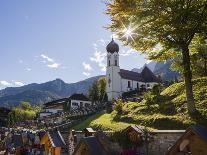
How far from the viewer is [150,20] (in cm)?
3212

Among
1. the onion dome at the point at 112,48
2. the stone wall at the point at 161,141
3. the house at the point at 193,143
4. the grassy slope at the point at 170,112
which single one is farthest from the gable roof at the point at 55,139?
the onion dome at the point at 112,48

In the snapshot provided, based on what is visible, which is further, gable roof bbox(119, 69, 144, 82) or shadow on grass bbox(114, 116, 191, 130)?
gable roof bbox(119, 69, 144, 82)

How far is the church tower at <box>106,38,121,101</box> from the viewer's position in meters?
113

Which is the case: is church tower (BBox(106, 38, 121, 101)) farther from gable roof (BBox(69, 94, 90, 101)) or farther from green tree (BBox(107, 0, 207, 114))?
green tree (BBox(107, 0, 207, 114))

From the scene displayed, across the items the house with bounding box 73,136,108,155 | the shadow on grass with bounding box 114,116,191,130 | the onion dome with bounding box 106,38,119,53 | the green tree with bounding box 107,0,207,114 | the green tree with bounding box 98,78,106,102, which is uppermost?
the onion dome with bounding box 106,38,119,53

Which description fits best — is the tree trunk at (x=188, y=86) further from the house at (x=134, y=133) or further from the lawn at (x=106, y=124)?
the house at (x=134, y=133)

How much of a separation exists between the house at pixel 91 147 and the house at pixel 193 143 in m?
4.88

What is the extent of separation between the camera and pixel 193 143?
16.5 m

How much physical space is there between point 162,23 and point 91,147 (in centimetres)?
1465

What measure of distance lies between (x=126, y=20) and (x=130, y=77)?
86.9 meters

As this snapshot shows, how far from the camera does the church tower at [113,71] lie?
370ft

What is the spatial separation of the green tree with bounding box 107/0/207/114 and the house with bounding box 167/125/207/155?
15.5m

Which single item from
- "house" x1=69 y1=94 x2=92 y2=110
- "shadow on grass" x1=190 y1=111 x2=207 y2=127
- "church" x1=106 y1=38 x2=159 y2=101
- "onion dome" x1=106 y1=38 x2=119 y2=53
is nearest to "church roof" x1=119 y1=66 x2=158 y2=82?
"church" x1=106 y1=38 x2=159 y2=101

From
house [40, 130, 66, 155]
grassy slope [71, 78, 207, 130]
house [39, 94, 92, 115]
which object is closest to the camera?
house [40, 130, 66, 155]
